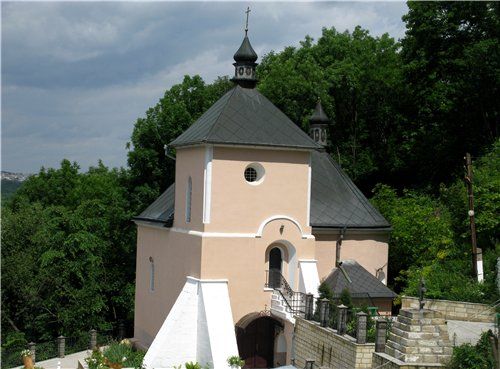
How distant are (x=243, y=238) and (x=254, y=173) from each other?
2068 mm

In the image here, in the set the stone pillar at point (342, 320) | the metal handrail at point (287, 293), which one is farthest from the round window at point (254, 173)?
the stone pillar at point (342, 320)

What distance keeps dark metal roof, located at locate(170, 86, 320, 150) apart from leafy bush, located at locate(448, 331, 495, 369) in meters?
9.46

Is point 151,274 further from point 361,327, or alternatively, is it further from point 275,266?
point 361,327

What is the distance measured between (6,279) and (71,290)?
3.94 m

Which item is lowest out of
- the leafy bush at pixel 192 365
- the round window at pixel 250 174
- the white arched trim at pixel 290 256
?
the leafy bush at pixel 192 365

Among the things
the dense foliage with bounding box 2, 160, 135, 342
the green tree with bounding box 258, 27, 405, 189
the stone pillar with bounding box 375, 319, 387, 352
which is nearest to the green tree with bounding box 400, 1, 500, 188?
the green tree with bounding box 258, 27, 405, 189

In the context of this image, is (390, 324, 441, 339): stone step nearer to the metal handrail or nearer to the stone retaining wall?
the stone retaining wall

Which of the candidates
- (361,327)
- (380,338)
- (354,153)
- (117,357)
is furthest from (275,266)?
(354,153)

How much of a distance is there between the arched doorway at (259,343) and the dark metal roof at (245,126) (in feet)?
17.9

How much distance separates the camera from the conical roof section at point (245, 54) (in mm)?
24766

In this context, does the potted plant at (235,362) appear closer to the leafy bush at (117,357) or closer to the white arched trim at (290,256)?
the leafy bush at (117,357)

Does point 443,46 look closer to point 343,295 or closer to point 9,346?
point 343,295

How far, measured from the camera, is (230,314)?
21.3 metres

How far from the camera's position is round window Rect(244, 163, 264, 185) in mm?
22625
